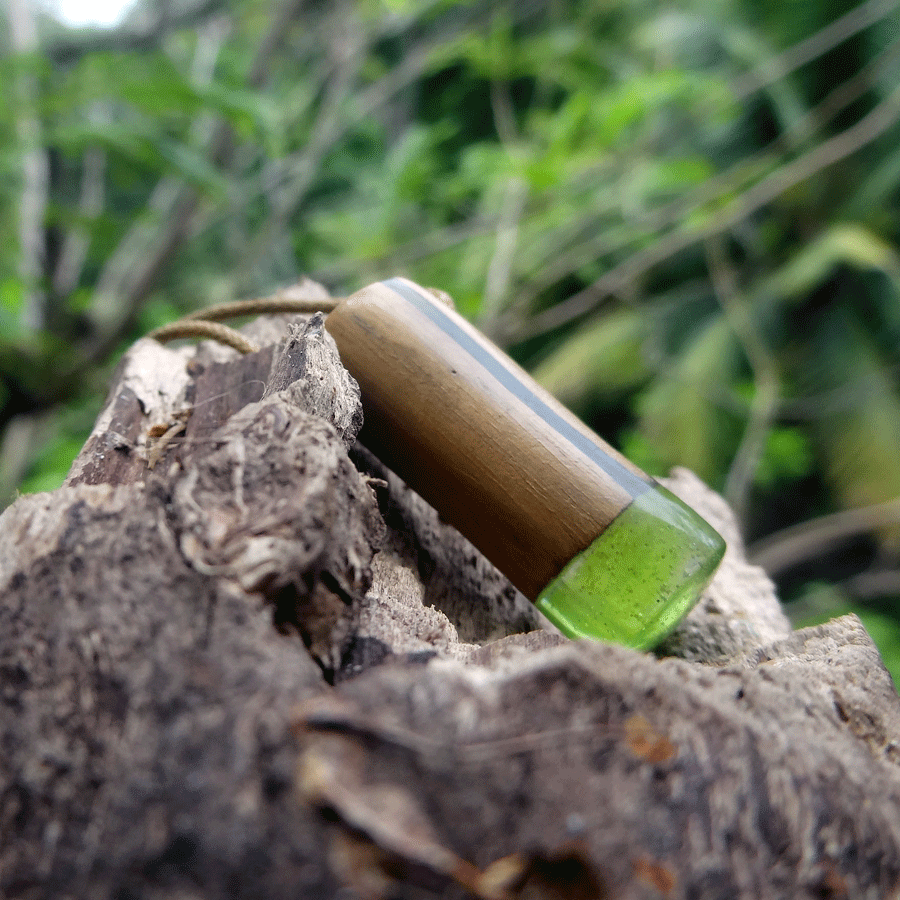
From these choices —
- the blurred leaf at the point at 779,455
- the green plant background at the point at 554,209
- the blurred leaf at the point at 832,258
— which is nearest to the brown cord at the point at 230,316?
the green plant background at the point at 554,209

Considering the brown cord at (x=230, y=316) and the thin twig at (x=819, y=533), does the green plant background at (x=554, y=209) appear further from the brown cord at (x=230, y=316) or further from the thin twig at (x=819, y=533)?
the brown cord at (x=230, y=316)

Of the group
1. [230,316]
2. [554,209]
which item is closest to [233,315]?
[230,316]

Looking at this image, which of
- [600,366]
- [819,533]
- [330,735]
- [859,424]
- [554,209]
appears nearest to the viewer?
[330,735]

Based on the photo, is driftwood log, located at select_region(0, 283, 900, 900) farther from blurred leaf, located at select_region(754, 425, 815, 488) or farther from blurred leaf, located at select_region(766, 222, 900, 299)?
blurred leaf, located at select_region(766, 222, 900, 299)

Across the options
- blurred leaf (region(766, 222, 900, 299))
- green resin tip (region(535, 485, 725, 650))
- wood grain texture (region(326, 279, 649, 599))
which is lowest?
blurred leaf (region(766, 222, 900, 299))

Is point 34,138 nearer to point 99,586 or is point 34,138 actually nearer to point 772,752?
point 99,586

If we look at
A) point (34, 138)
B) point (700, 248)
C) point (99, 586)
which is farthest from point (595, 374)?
point (99, 586)

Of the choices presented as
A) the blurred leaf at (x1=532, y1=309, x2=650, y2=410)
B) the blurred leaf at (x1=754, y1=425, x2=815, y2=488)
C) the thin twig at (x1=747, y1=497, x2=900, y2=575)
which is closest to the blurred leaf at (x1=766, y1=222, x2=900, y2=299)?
the blurred leaf at (x1=532, y1=309, x2=650, y2=410)

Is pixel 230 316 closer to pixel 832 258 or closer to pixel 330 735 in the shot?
pixel 330 735
